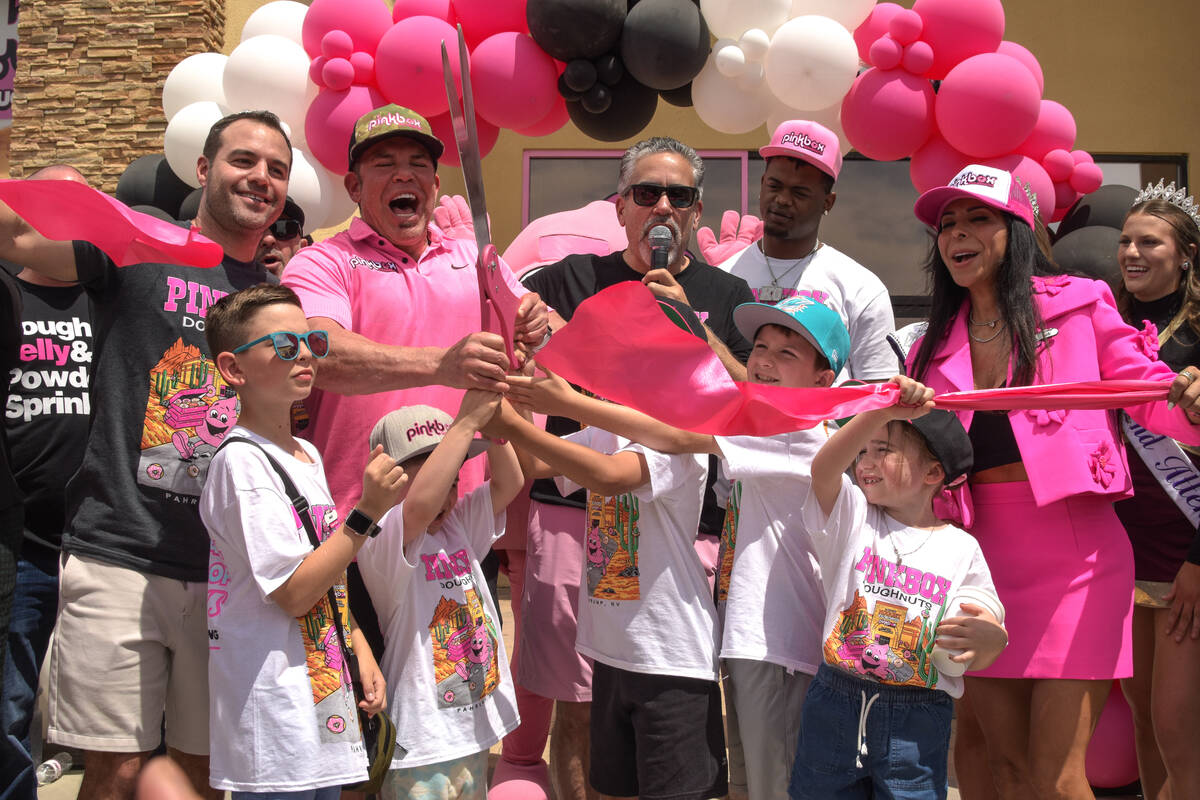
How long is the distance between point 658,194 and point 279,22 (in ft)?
11.0

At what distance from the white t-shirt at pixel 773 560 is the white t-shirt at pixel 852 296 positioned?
1.21 metres

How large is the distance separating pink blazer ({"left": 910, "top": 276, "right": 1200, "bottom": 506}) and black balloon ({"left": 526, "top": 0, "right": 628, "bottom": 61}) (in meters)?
2.75

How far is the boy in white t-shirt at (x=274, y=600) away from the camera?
102 inches

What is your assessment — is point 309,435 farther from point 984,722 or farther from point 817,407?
point 984,722

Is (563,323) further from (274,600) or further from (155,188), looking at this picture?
(155,188)

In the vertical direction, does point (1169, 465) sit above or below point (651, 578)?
above

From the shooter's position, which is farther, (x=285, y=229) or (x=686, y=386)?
(x=285, y=229)

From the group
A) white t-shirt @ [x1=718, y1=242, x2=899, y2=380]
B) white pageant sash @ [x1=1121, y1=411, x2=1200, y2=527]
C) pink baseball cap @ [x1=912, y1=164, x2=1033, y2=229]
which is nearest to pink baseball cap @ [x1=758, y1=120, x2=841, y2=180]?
white t-shirt @ [x1=718, y1=242, x2=899, y2=380]

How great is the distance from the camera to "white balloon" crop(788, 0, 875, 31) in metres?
5.67

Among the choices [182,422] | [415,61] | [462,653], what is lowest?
[462,653]

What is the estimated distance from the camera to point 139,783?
115 inches

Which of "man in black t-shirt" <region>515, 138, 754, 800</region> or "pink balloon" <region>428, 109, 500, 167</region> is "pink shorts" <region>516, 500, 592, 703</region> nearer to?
"man in black t-shirt" <region>515, 138, 754, 800</region>

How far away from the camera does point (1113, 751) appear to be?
458cm

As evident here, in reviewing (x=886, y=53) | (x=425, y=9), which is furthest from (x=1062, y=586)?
(x=425, y=9)
